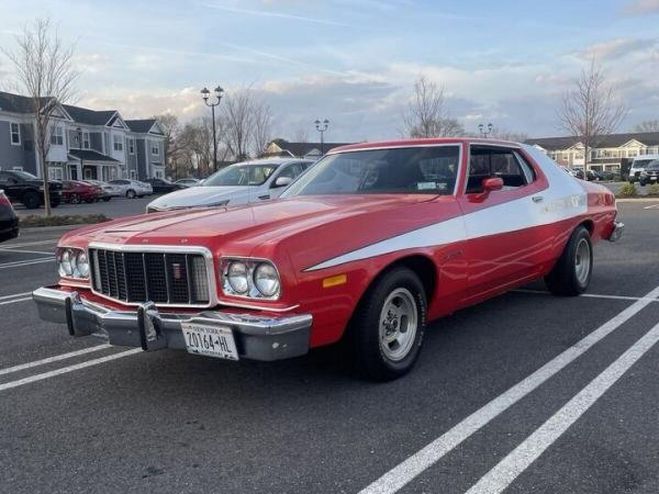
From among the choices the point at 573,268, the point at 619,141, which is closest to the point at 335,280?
the point at 573,268

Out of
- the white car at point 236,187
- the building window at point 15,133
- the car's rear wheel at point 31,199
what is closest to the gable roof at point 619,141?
the building window at point 15,133

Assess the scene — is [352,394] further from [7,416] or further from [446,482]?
[7,416]

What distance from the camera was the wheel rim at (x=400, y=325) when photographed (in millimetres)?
4223

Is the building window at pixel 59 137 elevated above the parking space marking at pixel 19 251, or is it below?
above

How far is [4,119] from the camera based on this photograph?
47.7 m

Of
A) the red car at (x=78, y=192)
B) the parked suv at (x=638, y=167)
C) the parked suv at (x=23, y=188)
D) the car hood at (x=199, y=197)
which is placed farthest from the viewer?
the parked suv at (x=638, y=167)

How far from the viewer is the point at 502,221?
5266 millimetres

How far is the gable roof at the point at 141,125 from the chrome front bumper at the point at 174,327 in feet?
234

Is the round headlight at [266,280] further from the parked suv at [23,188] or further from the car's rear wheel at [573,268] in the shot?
the parked suv at [23,188]

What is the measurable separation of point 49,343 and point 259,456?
9.59ft

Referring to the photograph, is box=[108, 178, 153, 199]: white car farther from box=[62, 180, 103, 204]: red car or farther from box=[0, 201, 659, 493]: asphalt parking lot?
box=[0, 201, 659, 493]: asphalt parking lot

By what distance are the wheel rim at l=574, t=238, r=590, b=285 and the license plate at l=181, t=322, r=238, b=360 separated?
428 cm

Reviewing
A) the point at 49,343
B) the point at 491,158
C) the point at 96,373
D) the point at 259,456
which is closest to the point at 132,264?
the point at 96,373

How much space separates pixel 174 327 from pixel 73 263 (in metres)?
1.33
